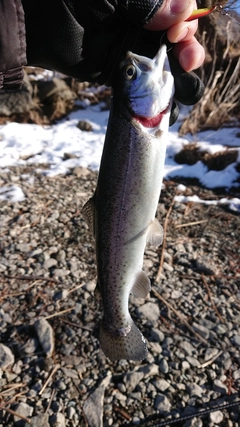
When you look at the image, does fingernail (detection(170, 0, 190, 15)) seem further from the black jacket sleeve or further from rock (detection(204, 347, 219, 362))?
rock (detection(204, 347, 219, 362))

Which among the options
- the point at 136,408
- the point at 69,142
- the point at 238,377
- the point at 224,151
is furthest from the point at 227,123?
the point at 136,408

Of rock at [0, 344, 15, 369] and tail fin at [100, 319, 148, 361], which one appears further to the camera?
rock at [0, 344, 15, 369]

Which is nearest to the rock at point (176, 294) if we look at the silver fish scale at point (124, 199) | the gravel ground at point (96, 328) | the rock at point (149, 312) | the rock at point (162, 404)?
the gravel ground at point (96, 328)

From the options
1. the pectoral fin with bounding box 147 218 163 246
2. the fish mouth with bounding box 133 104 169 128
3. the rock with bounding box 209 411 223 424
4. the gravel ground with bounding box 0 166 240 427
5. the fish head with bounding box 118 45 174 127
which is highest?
the fish head with bounding box 118 45 174 127

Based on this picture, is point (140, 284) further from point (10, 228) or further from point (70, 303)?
point (10, 228)

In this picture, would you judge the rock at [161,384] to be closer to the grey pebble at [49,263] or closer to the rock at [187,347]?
the rock at [187,347]

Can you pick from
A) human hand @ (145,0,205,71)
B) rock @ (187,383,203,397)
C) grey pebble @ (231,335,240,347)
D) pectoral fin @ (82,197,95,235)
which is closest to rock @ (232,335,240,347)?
grey pebble @ (231,335,240,347)

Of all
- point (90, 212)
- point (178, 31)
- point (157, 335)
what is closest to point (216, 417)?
point (157, 335)

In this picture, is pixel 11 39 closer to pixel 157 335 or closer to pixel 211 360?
pixel 157 335
